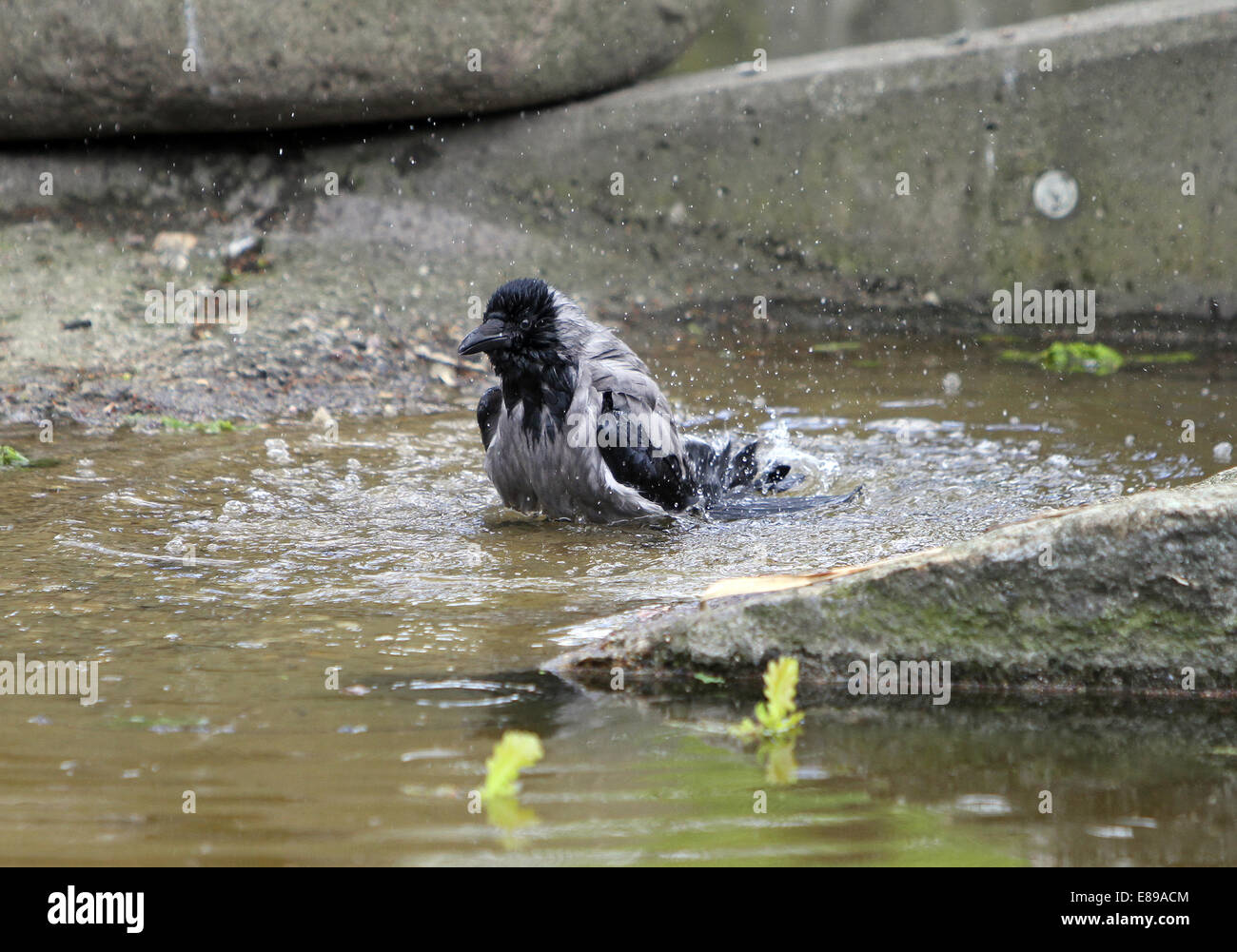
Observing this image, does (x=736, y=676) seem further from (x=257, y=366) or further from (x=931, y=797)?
(x=257, y=366)

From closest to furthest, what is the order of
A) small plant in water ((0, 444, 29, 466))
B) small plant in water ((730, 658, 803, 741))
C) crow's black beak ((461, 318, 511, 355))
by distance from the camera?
small plant in water ((730, 658, 803, 741)) < crow's black beak ((461, 318, 511, 355)) < small plant in water ((0, 444, 29, 466))

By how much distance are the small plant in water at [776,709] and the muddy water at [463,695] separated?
0.06 m

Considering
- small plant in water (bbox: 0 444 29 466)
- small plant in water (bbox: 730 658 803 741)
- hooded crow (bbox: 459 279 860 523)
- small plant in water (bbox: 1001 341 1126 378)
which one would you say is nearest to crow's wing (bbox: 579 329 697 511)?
hooded crow (bbox: 459 279 860 523)

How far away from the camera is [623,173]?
28.8 feet

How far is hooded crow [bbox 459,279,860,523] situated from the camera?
213 inches

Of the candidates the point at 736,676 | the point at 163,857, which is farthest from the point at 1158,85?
the point at 163,857

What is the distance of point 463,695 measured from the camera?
11.1 feet

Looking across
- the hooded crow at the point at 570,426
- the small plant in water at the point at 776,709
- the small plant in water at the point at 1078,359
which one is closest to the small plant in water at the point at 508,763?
the small plant in water at the point at 776,709

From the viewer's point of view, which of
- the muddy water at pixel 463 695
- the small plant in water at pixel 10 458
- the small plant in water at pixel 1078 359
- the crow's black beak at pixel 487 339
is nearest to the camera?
the muddy water at pixel 463 695

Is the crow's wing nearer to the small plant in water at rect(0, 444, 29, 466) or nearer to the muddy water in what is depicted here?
the muddy water

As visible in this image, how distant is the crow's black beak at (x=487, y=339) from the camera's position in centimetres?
536

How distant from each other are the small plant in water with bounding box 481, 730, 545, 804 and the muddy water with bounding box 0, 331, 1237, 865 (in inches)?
2.2

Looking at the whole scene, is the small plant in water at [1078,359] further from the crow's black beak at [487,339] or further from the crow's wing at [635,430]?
the crow's black beak at [487,339]

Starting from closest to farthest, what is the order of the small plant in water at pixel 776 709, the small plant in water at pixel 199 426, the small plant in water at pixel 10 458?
the small plant in water at pixel 776 709
the small plant in water at pixel 10 458
the small plant in water at pixel 199 426
